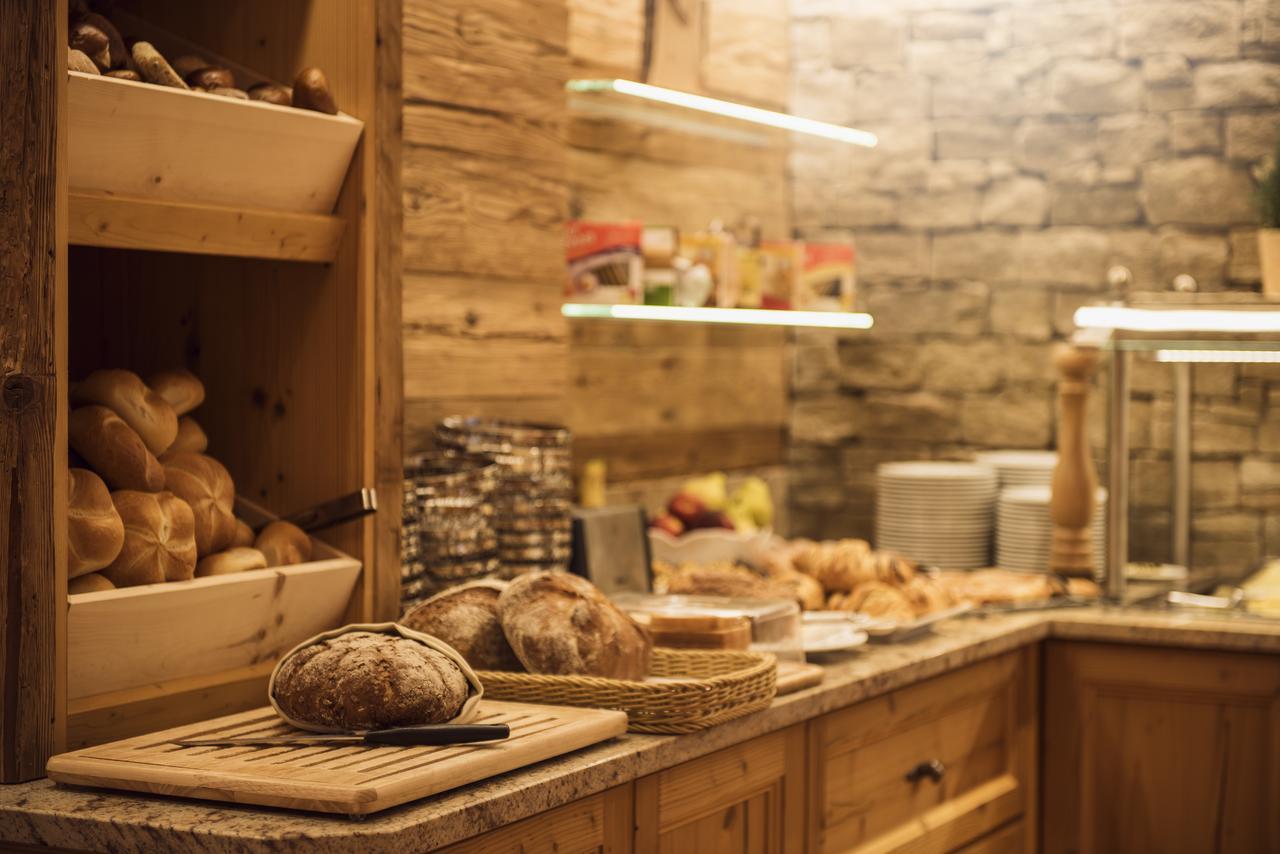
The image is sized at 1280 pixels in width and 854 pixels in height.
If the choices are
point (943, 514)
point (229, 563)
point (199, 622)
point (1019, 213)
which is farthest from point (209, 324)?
point (1019, 213)

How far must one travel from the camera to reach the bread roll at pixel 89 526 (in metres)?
1.93

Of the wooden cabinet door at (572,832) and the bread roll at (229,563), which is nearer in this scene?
the wooden cabinet door at (572,832)

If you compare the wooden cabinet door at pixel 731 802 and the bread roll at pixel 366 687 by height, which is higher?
the bread roll at pixel 366 687

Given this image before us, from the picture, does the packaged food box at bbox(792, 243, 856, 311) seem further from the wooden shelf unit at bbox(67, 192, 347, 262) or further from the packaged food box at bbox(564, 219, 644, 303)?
the wooden shelf unit at bbox(67, 192, 347, 262)

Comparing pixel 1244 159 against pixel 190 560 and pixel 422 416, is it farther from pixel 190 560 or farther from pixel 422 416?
pixel 190 560

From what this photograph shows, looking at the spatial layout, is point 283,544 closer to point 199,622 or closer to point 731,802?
point 199,622

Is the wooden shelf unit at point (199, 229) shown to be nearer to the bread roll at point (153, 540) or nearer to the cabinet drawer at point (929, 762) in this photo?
the bread roll at point (153, 540)

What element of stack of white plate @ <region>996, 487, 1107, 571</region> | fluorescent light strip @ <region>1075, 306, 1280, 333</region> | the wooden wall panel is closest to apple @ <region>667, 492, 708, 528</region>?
stack of white plate @ <region>996, 487, 1107, 571</region>

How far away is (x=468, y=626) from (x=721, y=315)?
1750 mm

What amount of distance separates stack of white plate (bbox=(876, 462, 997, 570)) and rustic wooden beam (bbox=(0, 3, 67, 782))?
2.82 meters

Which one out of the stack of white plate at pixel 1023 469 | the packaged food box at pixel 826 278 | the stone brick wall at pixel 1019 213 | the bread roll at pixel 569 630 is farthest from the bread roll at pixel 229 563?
the stone brick wall at pixel 1019 213

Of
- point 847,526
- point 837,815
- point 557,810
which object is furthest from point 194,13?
point 847,526

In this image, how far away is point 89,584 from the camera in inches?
76.9

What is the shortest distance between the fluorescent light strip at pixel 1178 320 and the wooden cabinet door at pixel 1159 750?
0.69 m
